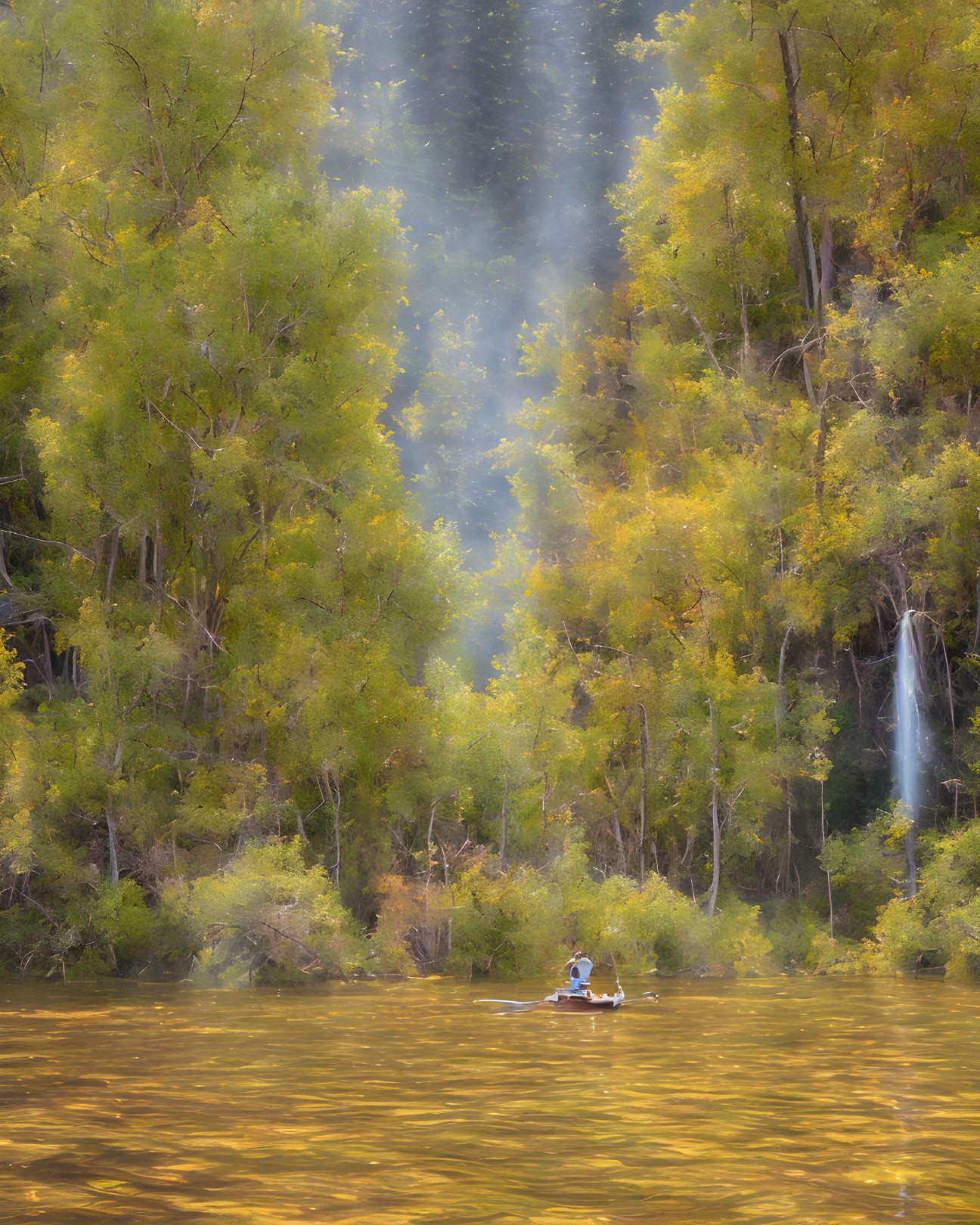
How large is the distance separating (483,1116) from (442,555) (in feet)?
56.5

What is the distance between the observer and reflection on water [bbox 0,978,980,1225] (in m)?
7.38

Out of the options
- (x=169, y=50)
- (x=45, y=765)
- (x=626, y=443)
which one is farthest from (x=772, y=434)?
(x=45, y=765)

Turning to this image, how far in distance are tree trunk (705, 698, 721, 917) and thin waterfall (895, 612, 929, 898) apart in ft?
13.2

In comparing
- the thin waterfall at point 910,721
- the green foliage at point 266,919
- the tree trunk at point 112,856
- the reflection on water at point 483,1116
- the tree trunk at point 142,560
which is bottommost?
the reflection on water at point 483,1116

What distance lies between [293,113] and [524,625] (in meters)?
13.8

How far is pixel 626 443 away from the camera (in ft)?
120

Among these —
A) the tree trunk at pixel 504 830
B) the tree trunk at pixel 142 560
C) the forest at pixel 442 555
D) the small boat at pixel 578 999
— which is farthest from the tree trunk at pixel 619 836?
the tree trunk at pixel 142 560

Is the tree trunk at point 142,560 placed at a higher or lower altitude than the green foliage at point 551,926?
higher

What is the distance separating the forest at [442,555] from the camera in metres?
23.9

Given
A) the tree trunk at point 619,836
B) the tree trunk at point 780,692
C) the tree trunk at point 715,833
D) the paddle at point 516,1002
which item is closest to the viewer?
the paddle at point 516,1002

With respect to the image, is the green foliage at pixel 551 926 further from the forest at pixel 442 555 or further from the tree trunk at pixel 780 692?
the tree trunk at pixel 780 692

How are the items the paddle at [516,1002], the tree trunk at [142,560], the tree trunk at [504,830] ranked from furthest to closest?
the tree trunk at [142,560] → the tree trunk at [504,830] → the paddle at [516,1002]

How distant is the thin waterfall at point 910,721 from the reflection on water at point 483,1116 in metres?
11.1

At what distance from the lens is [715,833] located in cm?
2756
